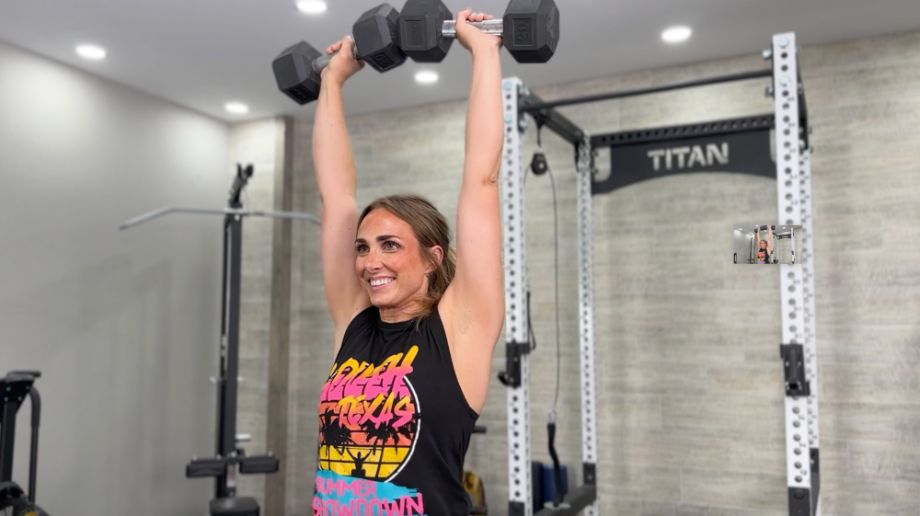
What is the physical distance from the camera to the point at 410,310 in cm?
116

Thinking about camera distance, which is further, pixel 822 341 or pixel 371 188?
pixel 371 188

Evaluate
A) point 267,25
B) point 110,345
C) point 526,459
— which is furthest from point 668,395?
point 110,345

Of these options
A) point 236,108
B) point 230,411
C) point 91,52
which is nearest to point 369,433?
point 230,411

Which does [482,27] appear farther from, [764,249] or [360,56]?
[764,249]

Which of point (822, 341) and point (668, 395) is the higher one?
point (822, 341)

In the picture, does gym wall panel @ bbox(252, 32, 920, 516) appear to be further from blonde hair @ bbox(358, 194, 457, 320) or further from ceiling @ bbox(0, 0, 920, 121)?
blonde hair @ bbox(358, 194, 457, 320)

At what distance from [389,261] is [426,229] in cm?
9

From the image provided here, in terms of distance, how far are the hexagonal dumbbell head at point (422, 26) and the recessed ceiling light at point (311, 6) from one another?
1.73m

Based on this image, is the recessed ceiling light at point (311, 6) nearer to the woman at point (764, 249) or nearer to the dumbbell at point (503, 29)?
the dumbbell at point (503, 29)

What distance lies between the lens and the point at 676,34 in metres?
3.13

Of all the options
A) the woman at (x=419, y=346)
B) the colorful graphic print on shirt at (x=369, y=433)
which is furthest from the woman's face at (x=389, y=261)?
the colorful graphic print on shirt at (x=369, y=433)

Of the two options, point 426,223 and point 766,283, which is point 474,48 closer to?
point 426,223

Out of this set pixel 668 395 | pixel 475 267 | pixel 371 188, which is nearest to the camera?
pixel 475 267

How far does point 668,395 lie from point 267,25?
253 cm
